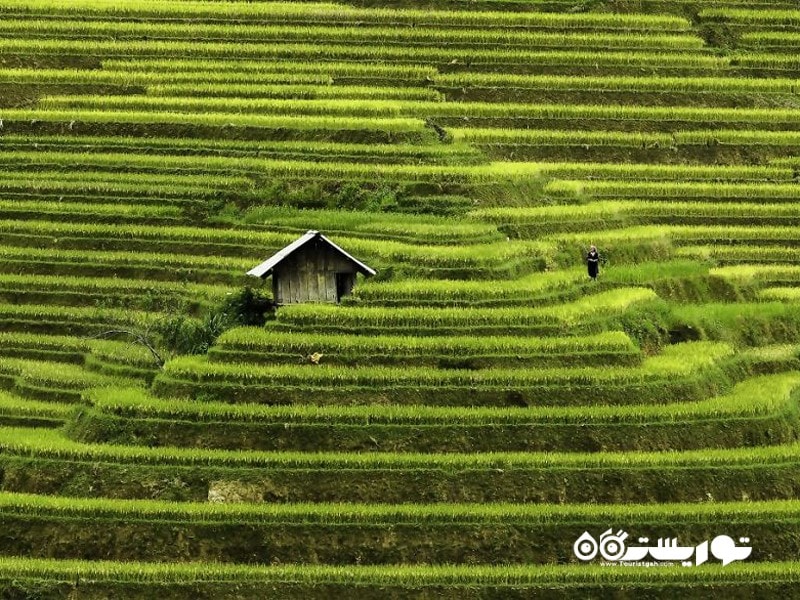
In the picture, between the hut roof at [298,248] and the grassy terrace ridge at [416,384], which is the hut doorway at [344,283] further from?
the grassy terrace ridge at [416,384]

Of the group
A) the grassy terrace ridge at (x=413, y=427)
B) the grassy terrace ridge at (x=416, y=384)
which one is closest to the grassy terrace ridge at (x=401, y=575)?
the grassy terrace ridge at (x=413, y=427)

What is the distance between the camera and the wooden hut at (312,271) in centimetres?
2422

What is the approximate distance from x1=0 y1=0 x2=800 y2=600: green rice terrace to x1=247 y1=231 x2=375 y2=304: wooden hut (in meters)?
0.39

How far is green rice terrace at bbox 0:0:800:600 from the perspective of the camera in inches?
788

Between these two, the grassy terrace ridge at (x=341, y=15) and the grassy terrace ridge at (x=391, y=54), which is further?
the grassy terrace ridge at (x=341, y=15)

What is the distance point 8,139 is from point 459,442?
14.8m

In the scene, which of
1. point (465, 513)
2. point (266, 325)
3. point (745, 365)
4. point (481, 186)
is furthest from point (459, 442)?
point (481, 186)

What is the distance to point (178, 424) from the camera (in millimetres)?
21312

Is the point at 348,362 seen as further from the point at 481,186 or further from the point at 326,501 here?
the point at 481,186

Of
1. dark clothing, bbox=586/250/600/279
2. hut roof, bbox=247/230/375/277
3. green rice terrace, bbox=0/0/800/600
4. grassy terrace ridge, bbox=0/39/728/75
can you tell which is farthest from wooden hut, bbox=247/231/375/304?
grassy terrace ridge, bbox=0/39/728/75

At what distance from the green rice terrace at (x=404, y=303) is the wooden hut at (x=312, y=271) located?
0.39 meters

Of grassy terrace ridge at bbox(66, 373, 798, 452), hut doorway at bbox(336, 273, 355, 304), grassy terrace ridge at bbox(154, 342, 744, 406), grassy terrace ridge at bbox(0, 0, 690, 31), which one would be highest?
grassy terrace ridge at bbox(0, 0, 690, 31)

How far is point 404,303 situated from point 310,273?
5.27 feet

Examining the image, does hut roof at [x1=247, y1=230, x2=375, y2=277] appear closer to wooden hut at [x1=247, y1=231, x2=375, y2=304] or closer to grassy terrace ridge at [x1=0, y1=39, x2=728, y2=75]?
wooden hut at [x1=247, y1=231, x2=375, y2=304]
